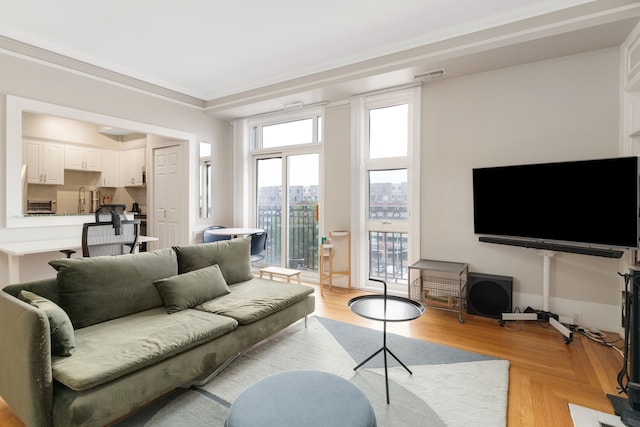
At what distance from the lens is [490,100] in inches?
140

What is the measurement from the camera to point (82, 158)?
6340 millimetres

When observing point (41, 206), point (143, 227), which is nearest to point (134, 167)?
point (143, 227)

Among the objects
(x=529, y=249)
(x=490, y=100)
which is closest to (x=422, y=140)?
(x=490, y=100)

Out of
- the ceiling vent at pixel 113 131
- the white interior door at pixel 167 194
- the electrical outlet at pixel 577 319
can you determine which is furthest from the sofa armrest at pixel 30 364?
the ceiling vent at pixel 113 131

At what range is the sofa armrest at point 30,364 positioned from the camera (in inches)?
58.0

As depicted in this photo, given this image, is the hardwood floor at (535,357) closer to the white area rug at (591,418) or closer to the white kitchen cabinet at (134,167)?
the white area rug at (591,418)

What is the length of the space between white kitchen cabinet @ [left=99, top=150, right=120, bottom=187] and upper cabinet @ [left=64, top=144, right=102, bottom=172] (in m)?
0.10

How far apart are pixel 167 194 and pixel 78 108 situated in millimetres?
2017

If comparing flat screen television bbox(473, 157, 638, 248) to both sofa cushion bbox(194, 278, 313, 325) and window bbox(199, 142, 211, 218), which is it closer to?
sofa cushion bbox(194, 278, 313, 325)

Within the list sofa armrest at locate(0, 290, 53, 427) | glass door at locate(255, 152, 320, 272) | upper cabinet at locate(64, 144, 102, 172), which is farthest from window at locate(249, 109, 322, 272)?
sofa armrest at locate(0, 290, 53, 427)

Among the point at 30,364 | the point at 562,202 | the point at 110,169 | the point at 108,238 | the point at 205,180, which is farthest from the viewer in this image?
the point at 110,169

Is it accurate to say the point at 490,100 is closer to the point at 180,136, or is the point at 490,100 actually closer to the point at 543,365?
the point at 543,365

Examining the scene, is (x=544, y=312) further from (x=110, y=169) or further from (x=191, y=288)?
(x=110, y=169)

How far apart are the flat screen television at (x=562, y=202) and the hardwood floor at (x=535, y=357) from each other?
0.91m
